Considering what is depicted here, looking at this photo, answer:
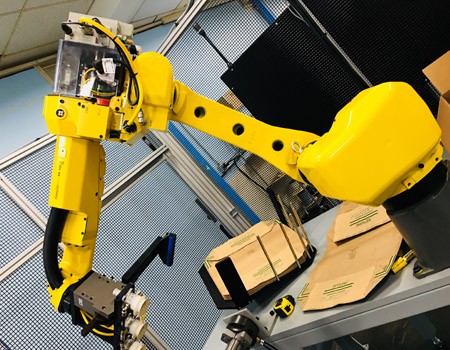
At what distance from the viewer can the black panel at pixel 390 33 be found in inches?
83.6

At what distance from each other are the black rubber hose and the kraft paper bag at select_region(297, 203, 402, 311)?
1017 millimetres

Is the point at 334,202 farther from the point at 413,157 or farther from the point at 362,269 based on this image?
the point at 413,157

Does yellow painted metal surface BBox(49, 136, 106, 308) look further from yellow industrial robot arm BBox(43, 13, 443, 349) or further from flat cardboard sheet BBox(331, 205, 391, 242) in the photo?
flat cardboard sheet BBox(331, 205, 391, 242)

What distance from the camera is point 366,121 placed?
979mm

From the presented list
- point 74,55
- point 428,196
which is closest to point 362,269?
point 428,196

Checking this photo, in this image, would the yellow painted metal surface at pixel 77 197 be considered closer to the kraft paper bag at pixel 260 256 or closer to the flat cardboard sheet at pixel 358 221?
the kraft paper bag at pixel 260 256

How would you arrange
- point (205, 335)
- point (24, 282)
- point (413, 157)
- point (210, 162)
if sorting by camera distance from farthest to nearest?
point (210, 162)
point (205, 335)
point (24, 282)
point (413, 157)

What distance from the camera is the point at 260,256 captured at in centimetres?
210

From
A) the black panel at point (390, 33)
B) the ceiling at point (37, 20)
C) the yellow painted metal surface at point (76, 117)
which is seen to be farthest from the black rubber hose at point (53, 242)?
the ceiling at point (37, 20)

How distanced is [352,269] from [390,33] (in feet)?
4.94

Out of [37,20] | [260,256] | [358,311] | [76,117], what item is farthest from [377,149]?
[37,20]

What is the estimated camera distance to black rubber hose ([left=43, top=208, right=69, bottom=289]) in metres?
1.30

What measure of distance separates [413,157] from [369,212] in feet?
2.74

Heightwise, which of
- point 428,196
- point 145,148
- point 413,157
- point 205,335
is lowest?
point 205,335
